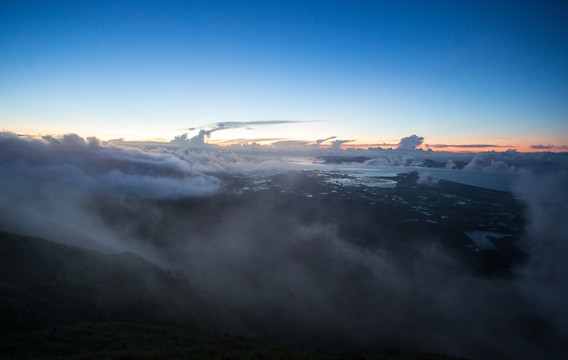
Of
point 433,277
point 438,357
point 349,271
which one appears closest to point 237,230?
point 349,271

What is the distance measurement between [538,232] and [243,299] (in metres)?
229

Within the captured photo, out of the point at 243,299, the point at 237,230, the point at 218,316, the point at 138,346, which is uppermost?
the point at 138,346

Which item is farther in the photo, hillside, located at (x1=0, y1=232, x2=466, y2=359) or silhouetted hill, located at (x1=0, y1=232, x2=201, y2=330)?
silhouetted hill, located at (x1=0, y1=232, x2=201, y2=330)

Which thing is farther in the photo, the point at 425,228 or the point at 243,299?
the point at 425,228

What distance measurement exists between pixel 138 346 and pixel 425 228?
199148mm

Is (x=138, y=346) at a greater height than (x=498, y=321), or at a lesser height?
greater

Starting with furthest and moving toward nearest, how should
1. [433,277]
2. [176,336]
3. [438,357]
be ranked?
[433,277] < [438,357] < [176,336]

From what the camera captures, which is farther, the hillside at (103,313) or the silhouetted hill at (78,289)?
the silhouetted hill at (78,289)

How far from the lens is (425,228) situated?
179 m

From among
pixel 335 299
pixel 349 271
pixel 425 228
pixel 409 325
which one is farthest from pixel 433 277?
pixel 425 228

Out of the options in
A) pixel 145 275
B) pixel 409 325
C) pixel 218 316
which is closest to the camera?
pixel 218 316

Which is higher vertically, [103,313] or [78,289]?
[78,289]

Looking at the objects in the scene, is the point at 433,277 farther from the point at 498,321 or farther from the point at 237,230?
the point at 237,230

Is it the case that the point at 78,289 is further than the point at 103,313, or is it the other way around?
the point at 78,289
